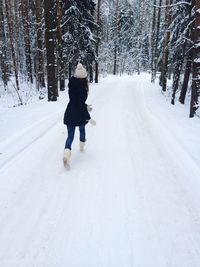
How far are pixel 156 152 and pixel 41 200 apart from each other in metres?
3.46

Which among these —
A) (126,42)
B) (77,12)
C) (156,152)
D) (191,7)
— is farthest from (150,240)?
(126,42)

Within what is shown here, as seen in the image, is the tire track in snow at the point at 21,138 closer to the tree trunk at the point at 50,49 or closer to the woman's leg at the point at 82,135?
the woman's leg at the point at 82,135

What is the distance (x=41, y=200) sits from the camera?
4820 mm

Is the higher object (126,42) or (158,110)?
(126,42)

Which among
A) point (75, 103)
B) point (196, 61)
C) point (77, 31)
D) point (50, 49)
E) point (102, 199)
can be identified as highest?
point (77, 31)

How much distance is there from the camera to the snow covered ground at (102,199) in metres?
3.59

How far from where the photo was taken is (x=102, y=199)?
4840 millimetres

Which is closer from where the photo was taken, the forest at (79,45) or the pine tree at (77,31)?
the forest at (79,45)

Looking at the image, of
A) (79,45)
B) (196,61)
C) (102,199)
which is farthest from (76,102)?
(79,45)

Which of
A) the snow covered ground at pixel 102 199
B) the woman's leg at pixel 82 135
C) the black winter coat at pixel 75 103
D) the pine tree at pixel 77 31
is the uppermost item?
the pine tree at pixel 77 31

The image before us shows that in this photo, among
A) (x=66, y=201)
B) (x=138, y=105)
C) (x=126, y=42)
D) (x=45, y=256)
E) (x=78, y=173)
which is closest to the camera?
(x=45, y=256)

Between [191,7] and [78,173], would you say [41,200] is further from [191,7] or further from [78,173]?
[191,7]

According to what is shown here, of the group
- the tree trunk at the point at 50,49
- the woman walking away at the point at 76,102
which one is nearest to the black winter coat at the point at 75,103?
the woman walking away at the point at 76,102

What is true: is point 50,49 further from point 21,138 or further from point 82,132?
point 82,132
